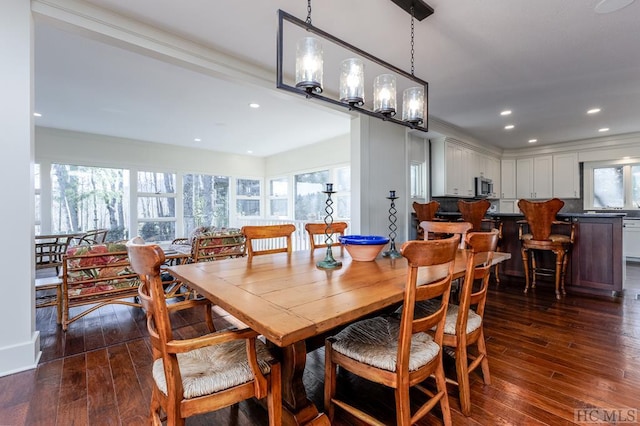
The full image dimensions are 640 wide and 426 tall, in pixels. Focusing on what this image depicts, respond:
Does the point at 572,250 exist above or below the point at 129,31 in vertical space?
below

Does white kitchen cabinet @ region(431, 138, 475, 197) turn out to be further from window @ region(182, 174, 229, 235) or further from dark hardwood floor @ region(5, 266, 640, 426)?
window @ region(182, 174, 229, 235)

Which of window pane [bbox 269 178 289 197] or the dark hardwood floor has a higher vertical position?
window pane [bbox 269 178 289 197]

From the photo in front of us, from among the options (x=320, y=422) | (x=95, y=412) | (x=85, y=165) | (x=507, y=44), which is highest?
(x=507, y=44)

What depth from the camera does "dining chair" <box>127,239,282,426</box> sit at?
1.03 metres

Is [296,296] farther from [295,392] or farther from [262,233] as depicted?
[262,233]

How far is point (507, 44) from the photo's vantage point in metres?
2.68

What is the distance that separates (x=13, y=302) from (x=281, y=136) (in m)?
4.73

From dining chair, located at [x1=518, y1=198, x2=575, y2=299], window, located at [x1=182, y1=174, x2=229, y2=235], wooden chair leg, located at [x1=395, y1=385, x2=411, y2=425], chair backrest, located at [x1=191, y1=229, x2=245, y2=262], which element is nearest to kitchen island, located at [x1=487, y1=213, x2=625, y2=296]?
dining chair, located at [x1=518, y1=198, x2=575, y2=299]

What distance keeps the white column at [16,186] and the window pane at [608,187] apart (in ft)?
29.8

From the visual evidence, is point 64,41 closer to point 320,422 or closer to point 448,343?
point 320,422

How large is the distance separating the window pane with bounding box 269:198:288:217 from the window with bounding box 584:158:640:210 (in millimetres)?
6828

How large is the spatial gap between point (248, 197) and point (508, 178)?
6537mm

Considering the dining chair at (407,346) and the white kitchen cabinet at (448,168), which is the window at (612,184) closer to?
the white kitchen cabinet at (448,168)

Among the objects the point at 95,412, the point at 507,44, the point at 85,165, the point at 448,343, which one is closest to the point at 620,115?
the point at 507,44
